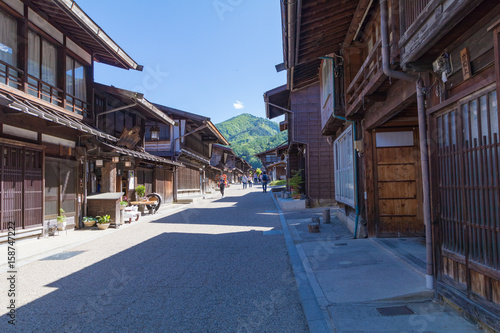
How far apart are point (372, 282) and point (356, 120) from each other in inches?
203

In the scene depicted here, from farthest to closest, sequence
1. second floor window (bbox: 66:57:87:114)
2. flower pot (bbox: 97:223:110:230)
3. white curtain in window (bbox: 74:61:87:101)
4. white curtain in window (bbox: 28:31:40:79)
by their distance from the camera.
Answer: white curtain in window (bbox: 74:61:87:101) → second floor window (bbox: 66:57:87:114) → flower pot (bbox: 97:223:110:230) → white curtain in window (bbox: 28:31:40:79)

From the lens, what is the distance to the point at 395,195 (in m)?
8.10

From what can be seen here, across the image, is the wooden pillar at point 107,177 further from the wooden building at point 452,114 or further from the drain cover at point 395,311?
the drain cover at point 395,311

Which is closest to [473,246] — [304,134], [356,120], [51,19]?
[356,120]

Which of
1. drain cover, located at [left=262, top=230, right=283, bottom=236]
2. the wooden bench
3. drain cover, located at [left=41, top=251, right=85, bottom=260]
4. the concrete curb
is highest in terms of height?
the wooden bench

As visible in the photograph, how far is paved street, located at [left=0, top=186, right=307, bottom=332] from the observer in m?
3.70

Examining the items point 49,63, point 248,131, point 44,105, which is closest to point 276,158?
point 49,63

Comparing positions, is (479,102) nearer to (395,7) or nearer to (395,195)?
(395,7)

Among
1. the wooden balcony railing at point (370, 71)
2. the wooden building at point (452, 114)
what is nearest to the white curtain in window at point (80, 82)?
the wooden building at point (452, 114)

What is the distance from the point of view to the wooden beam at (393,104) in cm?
523

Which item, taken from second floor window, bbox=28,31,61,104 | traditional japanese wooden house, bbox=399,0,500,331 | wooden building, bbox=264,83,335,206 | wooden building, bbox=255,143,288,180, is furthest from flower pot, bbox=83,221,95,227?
wooden building, bbox=255,143,288,180

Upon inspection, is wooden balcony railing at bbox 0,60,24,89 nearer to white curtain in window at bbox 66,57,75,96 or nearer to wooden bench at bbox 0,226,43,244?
white curtain in window at bbox 66,57,75,96

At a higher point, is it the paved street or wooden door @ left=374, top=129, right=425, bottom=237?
wooden door @ left=374, top=129, right=425, bottom=237

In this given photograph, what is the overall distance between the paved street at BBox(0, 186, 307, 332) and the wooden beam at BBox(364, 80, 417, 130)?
3.54 m
